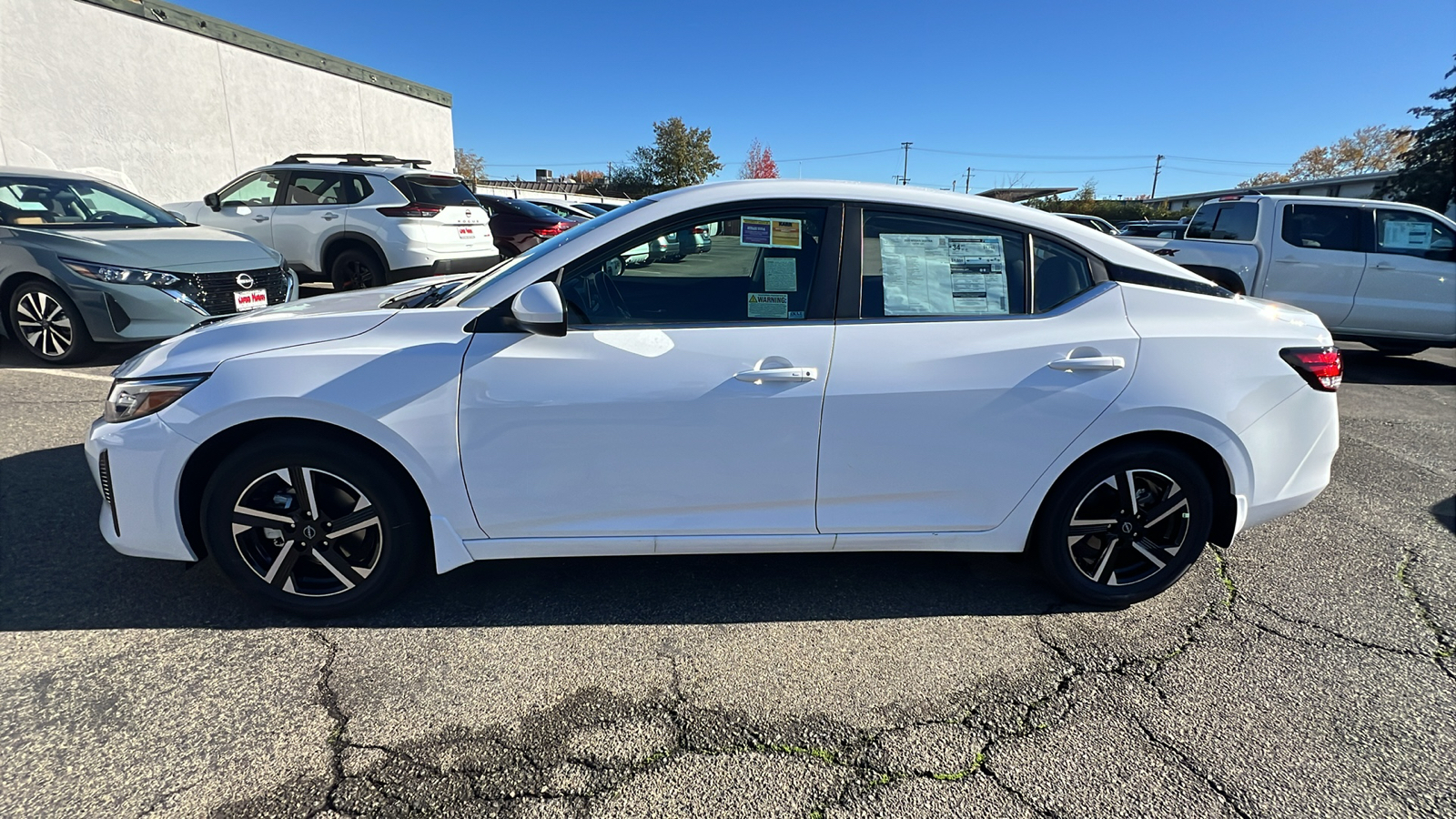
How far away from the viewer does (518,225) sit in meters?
12.9

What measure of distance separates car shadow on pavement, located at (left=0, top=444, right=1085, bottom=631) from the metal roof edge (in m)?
13.5

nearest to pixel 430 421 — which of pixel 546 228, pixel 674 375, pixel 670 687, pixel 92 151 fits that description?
pixel 674 375

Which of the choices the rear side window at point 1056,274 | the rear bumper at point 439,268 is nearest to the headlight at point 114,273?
the rear bumper at point 439,268

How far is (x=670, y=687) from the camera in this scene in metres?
2.38

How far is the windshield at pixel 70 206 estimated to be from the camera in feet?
19.8

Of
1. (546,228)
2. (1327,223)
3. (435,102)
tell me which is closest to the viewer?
(1327,223)

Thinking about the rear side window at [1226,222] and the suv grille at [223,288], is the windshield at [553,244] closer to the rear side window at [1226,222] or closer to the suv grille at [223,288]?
the suv grille at [223,288]

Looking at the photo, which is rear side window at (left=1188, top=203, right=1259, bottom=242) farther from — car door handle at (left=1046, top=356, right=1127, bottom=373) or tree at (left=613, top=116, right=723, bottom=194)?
tree at (left=613, top=116, right=723, bottom=194)

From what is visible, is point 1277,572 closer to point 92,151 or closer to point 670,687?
point 670,687

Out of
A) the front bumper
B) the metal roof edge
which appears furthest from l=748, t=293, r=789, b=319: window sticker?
the metal roof edge

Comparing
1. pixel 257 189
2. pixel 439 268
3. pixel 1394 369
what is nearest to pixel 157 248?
pixel 439 268

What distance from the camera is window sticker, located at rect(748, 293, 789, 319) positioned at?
8.62 ft

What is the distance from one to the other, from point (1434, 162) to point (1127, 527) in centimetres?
3271

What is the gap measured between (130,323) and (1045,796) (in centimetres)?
710
